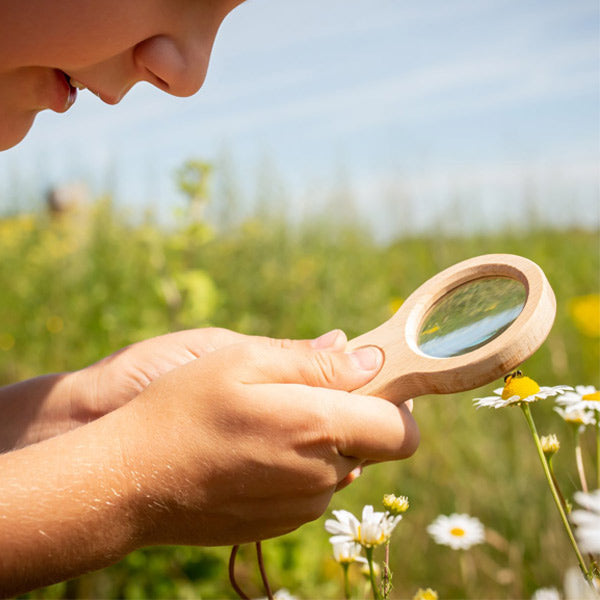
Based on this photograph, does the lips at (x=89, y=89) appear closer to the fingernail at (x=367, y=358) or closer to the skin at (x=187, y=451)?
the skin at (x=187, y=451)

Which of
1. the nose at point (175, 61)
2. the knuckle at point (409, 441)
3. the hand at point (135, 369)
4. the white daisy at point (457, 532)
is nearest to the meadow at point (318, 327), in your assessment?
the white daisy at point (457, 532)

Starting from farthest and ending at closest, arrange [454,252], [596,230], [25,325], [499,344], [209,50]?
1. [596,230]
2. [454,252]
3. [25,325]
4. [209,50]
5. [499,344]

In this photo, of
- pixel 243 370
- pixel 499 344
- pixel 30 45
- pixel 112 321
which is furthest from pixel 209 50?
pixel 112 321

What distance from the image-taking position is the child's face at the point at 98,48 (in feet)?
2.81

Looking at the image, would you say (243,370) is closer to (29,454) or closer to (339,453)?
(339,453)

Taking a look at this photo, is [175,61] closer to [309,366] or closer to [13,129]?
[13,129]

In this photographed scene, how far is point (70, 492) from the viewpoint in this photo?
76cm

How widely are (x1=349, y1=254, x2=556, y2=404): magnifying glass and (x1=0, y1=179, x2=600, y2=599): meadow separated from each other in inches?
11.5

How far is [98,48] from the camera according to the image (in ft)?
2.92

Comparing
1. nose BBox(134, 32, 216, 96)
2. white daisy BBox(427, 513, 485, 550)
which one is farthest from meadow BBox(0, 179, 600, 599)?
nose BBox(134, 32, 216, 96)

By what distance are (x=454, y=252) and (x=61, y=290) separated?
2.09 meters

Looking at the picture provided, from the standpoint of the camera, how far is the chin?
3.31ft

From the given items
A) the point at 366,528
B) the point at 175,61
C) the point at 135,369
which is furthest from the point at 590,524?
the point at 135,369

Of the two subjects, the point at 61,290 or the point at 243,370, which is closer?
the point at 243,370
